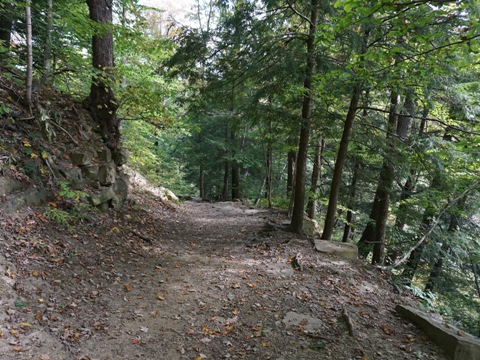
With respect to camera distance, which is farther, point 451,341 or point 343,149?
point 343,149

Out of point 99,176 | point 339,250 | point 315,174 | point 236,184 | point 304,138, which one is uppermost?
point 304,138

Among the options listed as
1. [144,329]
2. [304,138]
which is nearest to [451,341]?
[144,329]

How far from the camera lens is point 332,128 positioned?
9.22 meters

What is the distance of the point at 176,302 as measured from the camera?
16.5 ft

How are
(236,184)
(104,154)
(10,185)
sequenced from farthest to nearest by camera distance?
(236,184) < (104,154) < (10,185)

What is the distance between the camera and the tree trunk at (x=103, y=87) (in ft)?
26.3

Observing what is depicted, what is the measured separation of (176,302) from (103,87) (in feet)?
21.5

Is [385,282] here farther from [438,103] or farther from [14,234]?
[14,234]

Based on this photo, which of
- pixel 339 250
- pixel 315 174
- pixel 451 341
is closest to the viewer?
pixel 451 341

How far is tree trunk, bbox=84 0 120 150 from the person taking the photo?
26.3 feet

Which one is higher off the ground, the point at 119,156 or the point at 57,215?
the point at 119,156

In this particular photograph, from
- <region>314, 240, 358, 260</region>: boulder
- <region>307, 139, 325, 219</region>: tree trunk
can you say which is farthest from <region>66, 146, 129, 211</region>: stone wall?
<region>307, 139, 325, 219</region>: tree trunk

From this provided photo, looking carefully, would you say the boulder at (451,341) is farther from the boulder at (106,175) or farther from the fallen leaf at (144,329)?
the boulder at (106,175)

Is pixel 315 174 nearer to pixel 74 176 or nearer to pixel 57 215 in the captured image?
pixel 74 176
